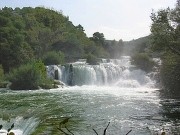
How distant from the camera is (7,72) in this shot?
5091cm

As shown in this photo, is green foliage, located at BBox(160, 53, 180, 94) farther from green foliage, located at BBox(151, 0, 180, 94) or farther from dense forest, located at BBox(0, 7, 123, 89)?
dense forest, located at BBox(0, 7, 123, 89)

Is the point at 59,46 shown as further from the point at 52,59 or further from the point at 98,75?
the point at 98,75

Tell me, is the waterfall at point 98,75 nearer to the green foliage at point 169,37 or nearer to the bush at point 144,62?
the bush at point 144,62

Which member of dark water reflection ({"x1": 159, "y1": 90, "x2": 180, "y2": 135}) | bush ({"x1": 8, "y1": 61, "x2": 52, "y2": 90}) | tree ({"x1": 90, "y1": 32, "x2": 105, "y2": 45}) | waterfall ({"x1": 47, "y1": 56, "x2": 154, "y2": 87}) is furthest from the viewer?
tree ({"x1": 90, "y1": 32, "x2": 105, "y2": 45})

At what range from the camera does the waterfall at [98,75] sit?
152 ft

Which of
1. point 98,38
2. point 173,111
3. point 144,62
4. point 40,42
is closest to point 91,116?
point 173,111

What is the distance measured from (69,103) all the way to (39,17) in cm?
5462

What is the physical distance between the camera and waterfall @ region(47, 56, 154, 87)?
46459mm

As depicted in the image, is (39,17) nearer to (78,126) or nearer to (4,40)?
(4,40)

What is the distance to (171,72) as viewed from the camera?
29.5 metres

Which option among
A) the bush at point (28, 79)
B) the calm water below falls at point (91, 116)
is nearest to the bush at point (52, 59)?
the bush at point (28, 79)

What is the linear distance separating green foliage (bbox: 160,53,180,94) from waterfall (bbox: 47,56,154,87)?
13.4 metres

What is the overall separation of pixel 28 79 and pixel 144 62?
17583 mm

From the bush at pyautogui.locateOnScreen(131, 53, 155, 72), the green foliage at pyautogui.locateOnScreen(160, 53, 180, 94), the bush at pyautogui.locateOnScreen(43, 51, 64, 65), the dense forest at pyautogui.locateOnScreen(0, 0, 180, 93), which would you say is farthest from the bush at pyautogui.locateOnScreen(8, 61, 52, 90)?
the green foliage at pyautogui.locateOnScreen(160, 53, 180, 94)
